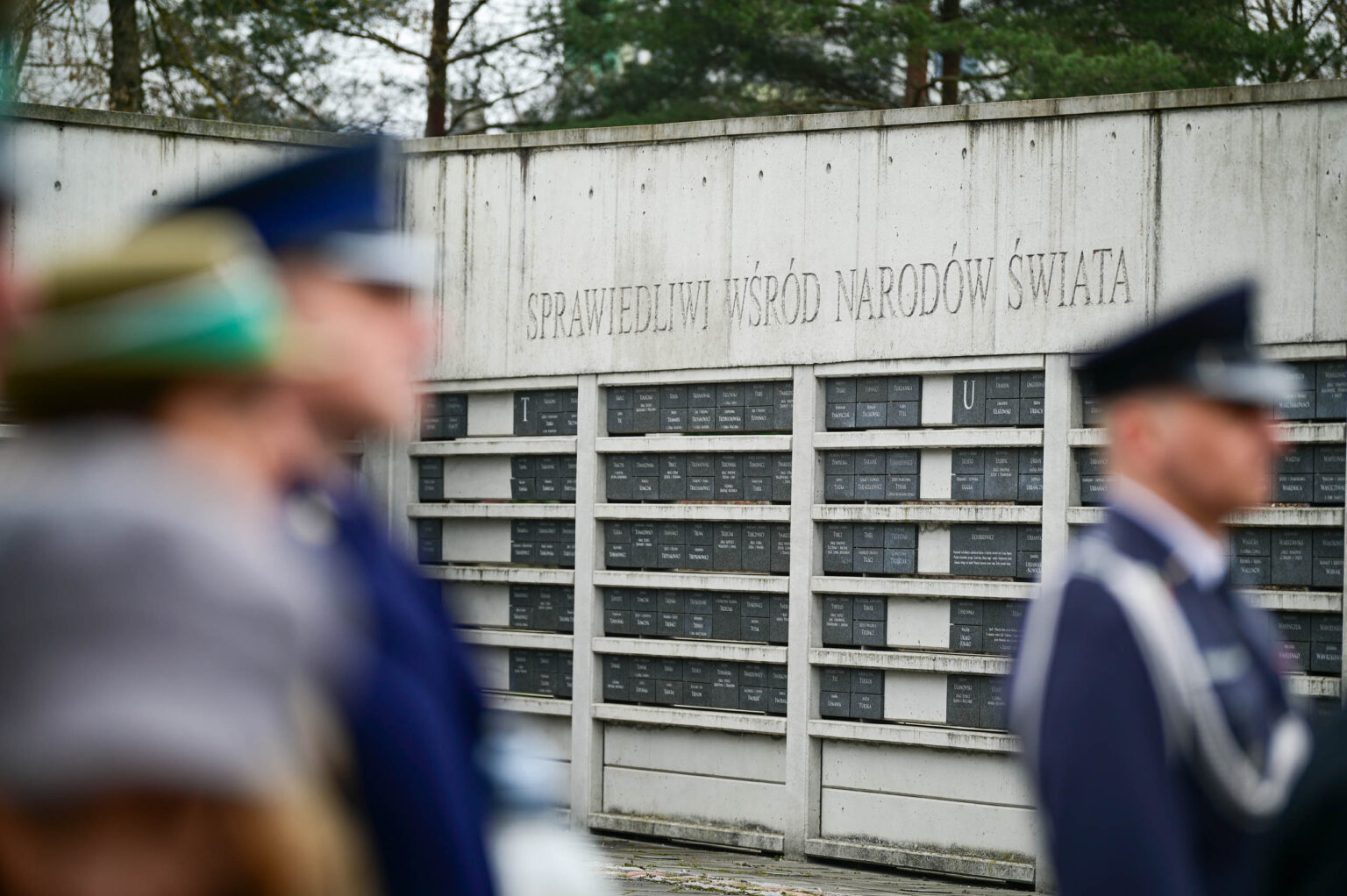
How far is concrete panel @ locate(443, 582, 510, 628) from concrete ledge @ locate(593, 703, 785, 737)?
34.6 inches

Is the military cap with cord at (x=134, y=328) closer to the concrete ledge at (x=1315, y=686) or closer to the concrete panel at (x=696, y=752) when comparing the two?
the concrete ledge at (x=1315, y=686)

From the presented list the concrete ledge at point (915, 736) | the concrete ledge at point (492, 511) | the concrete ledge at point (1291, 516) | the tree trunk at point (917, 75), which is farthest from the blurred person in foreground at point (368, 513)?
the tree trunk at point (917, 75)

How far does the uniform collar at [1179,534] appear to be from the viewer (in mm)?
2613

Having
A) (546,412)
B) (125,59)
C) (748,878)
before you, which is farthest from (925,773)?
(125,59)

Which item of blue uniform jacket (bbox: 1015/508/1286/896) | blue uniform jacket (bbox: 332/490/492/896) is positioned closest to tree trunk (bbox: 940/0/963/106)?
blue uniform jacket (bbox: 1015/508/1286/896)

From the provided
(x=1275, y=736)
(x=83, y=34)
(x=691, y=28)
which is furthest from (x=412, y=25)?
(x=1275, y=736)

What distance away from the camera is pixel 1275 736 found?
2551mm

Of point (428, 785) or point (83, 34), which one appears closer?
point (428, 785)

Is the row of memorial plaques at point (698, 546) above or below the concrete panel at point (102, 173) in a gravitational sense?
below

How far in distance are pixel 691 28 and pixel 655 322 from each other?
859 centimetres

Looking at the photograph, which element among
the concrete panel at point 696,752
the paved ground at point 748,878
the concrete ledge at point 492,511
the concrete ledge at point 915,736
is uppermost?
the concrete ledge at point 492,511

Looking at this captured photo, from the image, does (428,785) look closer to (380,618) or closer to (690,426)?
(380,618)

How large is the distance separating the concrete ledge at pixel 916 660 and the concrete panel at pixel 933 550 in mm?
426

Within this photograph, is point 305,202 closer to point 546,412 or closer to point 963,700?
point 963,700
